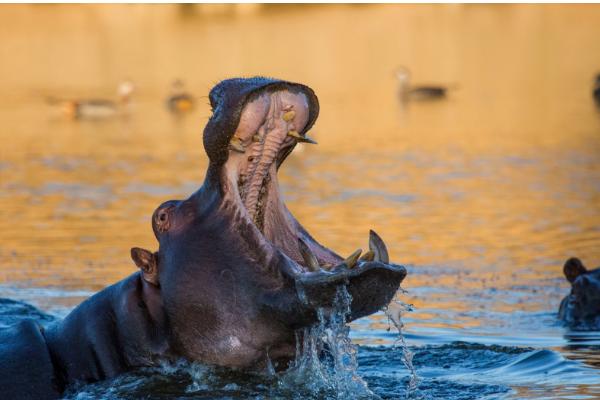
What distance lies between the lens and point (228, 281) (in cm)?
502

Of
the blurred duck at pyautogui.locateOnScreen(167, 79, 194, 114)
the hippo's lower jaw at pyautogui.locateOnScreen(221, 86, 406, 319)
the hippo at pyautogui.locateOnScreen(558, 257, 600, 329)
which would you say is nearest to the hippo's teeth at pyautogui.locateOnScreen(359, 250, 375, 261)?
the hippo's lower jaw at pyautogui.locateOnScreen(221, 86, 406, 319)

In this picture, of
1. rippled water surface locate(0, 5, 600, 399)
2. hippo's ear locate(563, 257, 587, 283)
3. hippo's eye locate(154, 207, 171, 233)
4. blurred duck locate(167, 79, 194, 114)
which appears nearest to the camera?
hippo's eye locate(154, 207, 171, 233)

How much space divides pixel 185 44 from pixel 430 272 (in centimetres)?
3386

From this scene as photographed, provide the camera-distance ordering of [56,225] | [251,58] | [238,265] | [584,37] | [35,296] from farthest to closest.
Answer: [584,37]
[251,58]
[56,225]
[35,296]
[238,265]

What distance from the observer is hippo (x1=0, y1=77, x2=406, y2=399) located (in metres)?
4.88

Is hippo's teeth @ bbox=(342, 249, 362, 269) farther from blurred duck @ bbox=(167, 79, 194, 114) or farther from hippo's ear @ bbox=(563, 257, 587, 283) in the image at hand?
blurred duck @ bbox=(167, 79, 194, 114)

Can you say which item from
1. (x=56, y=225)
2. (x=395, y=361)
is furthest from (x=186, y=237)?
(x=56, y=225)

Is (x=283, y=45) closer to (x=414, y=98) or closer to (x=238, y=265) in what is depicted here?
(x=414, y=98)

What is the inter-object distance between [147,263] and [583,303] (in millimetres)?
3800

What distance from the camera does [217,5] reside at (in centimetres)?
5691

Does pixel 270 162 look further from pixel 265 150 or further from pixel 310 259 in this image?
pixel 310 259

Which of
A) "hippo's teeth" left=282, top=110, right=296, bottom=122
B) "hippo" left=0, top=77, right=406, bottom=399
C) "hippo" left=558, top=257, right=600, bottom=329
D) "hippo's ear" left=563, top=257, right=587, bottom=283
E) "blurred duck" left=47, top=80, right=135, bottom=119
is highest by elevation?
"blurred duck" left=47, top=80, right=135, bottom=119

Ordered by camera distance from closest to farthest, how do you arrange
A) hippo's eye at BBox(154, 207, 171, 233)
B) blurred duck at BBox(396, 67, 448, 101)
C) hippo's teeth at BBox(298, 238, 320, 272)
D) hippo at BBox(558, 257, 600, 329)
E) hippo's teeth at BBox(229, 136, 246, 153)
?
1. hippo's teeth at BBox(298, 238, 320, 272)
2. hippo's teeth at BBox(229, 136, 246, 153)
3. hippo's eye at BBox(154, 207, 171, 233)
4. hippo at BBox(558, 257, 600, 329)
5. blurred duck at BBox(396, 67, 448, 101)

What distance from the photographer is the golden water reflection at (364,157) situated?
10.2 m
